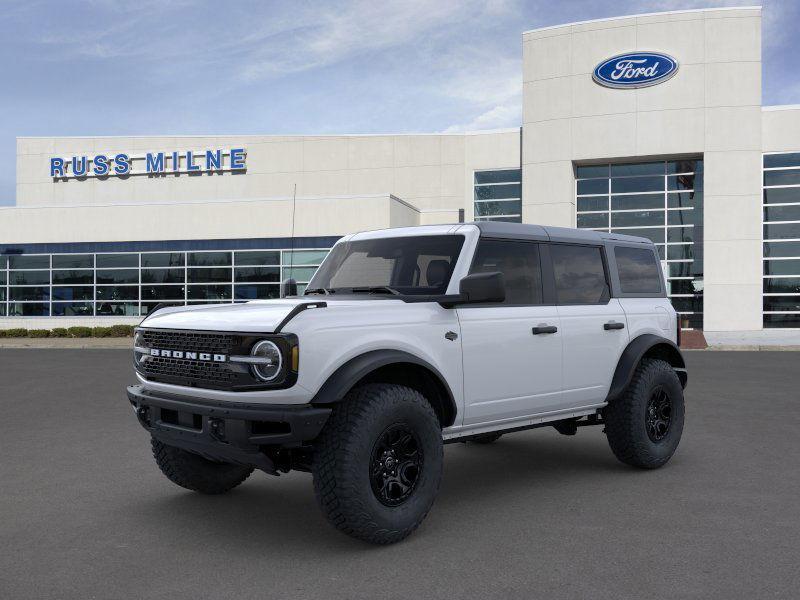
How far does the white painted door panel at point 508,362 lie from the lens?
5574mm

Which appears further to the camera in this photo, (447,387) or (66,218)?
(66,218)

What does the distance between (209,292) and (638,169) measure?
2023 centimetres

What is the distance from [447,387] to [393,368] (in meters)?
0.39

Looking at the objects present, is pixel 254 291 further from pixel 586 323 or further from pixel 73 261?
pixel 586 323

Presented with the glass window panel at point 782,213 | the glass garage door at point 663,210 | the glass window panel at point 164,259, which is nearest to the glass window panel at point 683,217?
the glass garage door at point 663,210

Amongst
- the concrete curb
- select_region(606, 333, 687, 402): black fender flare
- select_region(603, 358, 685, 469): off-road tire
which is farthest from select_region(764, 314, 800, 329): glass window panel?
select_region(603, 358, 685, 469): off-road tire

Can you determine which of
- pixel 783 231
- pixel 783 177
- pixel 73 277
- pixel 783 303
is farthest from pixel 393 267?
pixel 73 277

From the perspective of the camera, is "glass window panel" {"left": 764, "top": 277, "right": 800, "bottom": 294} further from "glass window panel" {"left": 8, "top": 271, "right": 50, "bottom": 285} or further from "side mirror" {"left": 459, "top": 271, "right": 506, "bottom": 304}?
"glass window panel" {"left": 8, "top": 271, "right": 50, "bottom": 285}

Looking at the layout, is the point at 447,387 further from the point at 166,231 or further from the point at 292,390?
the point at 166,231

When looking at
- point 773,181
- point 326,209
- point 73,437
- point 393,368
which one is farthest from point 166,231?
point 393,368

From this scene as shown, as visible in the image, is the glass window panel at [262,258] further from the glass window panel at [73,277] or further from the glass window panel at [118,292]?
the glass window panel at [73,277]

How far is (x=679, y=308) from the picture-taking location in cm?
3294

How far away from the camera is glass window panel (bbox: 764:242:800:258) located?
32.3 meters

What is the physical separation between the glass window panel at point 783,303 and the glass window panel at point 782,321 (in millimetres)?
332
